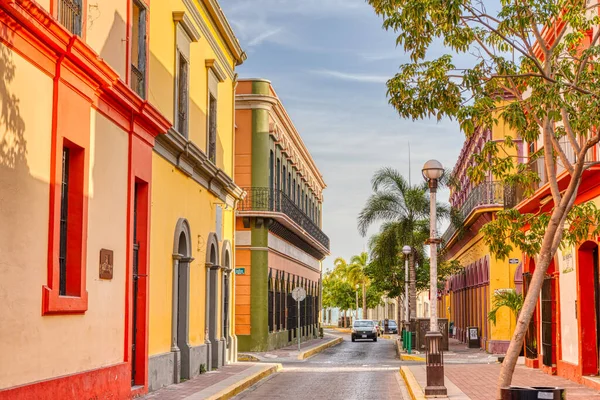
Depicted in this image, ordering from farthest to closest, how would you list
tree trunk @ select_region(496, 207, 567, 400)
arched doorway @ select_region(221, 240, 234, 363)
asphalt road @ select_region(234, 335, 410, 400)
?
arched doorway @ select_region(221, 240, 234, 363), asphalt road @ select_region(234, 335, 410, 400), tree trunk @ select_region(496, 207, 567, 400)

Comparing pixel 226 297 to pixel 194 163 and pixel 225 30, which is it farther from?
pixel 225 30

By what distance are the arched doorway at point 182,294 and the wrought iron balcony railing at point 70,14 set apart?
688 centimetres

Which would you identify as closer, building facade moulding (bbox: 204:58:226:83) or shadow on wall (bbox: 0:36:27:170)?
shadow on wall (bbox: 0:36:27:170)

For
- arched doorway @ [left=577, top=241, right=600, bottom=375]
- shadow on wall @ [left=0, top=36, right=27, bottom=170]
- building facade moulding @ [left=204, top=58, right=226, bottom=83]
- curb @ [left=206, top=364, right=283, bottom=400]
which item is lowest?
curb @ [left=206, top=364, right=283, bottom=400]

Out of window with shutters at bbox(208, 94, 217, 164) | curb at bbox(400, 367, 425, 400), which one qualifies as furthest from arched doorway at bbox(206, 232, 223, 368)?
curb at bbox(400, 367, 425, 400)

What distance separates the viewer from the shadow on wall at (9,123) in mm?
9961

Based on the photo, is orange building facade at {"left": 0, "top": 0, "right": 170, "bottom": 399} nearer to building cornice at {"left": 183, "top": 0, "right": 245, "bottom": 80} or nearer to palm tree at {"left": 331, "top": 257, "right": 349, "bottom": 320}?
building cornice at {"left": 183, "top": 0, "right": 245, "bottom": 80}

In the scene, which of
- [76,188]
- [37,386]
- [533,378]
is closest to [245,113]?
[533,378]

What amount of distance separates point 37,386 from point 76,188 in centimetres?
311

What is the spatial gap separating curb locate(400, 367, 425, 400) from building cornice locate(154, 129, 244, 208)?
669cm

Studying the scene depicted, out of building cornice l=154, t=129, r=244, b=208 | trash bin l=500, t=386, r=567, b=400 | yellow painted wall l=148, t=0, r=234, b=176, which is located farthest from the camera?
building cornice l=154, t=129, r=244, b=208

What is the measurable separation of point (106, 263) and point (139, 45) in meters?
4.64

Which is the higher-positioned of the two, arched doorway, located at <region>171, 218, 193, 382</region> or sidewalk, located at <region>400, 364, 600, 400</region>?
arched doorway, located at <region>171, 218, 193, 382</region>

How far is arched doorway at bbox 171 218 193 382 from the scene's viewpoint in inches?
749
